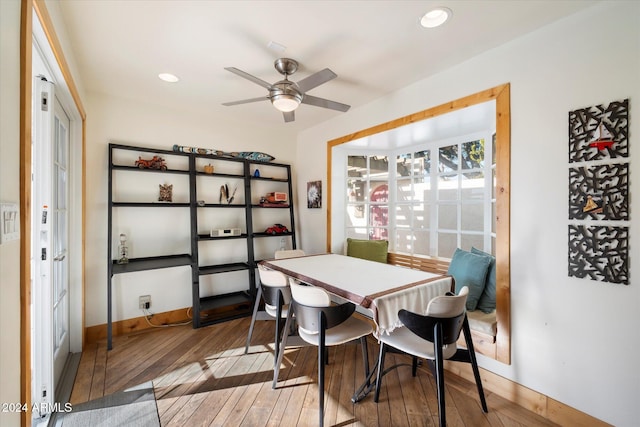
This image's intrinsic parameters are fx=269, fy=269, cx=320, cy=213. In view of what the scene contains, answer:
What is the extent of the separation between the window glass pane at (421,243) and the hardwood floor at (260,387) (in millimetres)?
1187

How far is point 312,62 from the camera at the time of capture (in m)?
2.18

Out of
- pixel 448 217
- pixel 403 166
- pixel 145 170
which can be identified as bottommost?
pixel 448 217

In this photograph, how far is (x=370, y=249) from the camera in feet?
11.2

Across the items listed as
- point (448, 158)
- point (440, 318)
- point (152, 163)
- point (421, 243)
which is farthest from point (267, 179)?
point (440, 318)

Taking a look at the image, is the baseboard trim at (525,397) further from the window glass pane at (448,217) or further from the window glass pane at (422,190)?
the window glass pane at (422,190)

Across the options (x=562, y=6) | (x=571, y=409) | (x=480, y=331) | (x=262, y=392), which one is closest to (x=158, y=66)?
(x=262, y=392)

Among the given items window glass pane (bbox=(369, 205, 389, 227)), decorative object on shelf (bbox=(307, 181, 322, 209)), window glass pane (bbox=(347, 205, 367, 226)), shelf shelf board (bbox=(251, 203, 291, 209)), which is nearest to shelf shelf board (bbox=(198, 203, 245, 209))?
shelf shelf board (bbox=(251, 203, 291, 209))

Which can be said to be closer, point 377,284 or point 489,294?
point 377,284

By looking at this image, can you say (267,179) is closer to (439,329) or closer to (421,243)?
(421,243)

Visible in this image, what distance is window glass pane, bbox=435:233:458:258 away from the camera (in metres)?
2.95

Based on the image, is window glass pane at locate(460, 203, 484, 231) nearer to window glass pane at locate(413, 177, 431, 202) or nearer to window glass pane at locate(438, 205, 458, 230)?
window glass pane at locate(438, 205, 458, 230)

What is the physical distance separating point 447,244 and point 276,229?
7.24 feet

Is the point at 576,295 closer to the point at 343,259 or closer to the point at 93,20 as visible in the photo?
the point at 343,259
